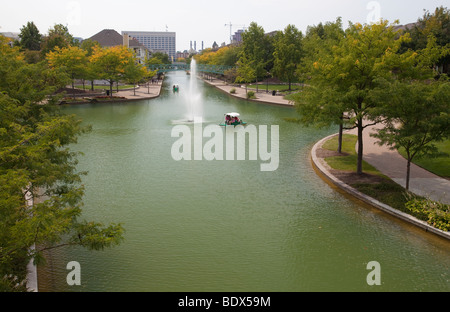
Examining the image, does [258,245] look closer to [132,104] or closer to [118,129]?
[118,129]

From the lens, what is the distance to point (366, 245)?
13727 millimetres

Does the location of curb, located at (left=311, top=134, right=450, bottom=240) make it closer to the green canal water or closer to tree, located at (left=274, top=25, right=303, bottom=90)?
the green canal water

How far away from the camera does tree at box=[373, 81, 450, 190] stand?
1533 cm

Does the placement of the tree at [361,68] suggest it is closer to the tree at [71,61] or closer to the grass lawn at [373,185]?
the grass lawn at [373,185]

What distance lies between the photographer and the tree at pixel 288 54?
66.1 metres

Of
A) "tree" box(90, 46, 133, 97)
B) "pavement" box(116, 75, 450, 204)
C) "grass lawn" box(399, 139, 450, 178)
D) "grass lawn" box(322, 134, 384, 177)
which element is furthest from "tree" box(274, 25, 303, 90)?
"grass lawn" box(399, 139, 450, 178)

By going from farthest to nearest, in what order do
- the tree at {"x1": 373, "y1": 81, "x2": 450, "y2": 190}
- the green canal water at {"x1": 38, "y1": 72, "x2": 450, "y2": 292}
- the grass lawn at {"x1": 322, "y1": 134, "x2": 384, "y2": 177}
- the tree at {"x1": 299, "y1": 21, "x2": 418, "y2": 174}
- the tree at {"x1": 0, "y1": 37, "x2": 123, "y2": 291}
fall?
the grass lawn at {"x1": 322, "y1": 134, "x2": 384, "y2": 177} → the tree at {"x1": 299, "y1": 21, "x2": 418, "y2": 174} → the tree at {"x1": 373, "y1": 81, "x2": 450, "y2": 190} → the green canal water at {"x1": 38, "y1": 72, "x2": 450, "y2": 292} → the tree at {"x1": 0, "y1": 37, "x2": 123, "y2": 291}

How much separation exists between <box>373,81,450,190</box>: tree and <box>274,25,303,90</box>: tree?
51226 mm

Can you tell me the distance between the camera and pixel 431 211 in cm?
1470

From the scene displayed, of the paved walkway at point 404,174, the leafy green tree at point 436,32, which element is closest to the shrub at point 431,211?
the paved walkway at point 404,174

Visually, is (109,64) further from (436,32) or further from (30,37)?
(436,32)

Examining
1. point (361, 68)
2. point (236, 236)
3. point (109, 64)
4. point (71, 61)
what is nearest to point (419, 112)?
point (361, 68)

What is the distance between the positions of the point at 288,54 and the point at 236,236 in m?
57.4

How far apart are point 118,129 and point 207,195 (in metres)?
19.0
